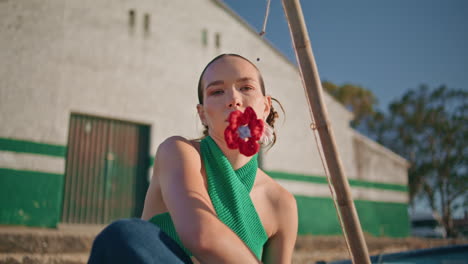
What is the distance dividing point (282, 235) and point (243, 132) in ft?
1.61

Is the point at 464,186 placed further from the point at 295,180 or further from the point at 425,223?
the point at 295,180

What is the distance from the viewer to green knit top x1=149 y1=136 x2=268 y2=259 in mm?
1229

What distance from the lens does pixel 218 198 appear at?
1.25m

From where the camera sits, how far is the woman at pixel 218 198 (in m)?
1.03

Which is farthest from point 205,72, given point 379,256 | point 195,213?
point 379,256

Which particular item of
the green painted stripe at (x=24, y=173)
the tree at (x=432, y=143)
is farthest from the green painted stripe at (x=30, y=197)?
the tree at (x=432, y=143)

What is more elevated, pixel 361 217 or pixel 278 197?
pixel 278 197

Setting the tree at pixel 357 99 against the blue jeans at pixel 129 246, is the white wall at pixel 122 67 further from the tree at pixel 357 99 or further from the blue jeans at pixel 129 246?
the tree at pixel 357 99

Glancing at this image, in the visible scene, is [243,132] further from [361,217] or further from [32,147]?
[361,217]

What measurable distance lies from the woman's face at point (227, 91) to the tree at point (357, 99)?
27.3m

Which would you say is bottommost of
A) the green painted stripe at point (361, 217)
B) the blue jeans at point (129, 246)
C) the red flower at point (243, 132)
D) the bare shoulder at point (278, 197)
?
the green painted stripe at point (361, 217)

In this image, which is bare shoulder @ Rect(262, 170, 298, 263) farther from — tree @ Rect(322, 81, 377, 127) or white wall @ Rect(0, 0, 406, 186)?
tree @ Rect(322, 81, 377, 127)

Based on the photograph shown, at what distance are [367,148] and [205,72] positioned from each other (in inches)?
469

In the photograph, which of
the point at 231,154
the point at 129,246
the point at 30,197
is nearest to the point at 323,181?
the point at 30,197
